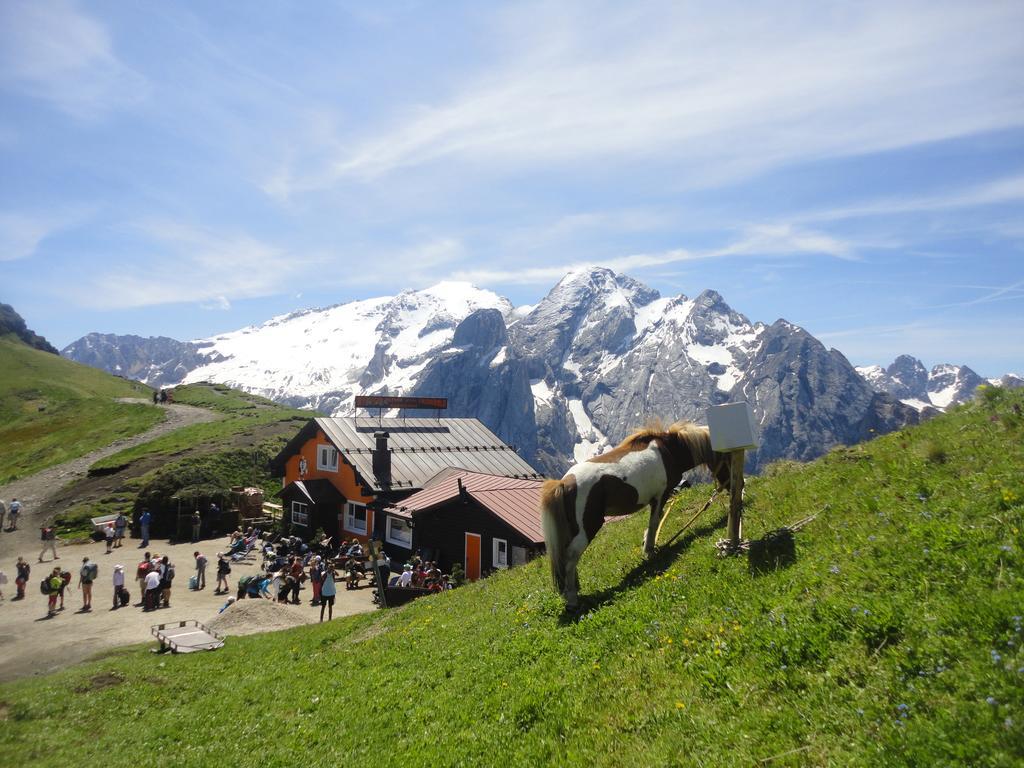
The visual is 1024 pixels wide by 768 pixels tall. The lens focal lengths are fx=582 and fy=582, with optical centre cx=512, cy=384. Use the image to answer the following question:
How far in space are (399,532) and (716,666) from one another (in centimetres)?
3526

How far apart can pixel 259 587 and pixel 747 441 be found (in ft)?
95.8

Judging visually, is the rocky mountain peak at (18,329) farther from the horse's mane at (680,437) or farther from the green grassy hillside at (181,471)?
the horse's mane at (680,437)

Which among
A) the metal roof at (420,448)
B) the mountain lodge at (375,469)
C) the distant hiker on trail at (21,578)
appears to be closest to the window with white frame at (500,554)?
the mountain lodge at (375,469)

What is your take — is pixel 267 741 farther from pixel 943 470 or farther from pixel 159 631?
pixel 159 631

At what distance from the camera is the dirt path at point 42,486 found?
43875 mm

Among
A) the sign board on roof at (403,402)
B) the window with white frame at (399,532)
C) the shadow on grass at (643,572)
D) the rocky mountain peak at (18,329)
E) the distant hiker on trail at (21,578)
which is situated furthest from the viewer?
the rocky mountain peak at (18,329)

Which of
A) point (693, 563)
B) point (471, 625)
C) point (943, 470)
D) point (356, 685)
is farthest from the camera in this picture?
point (471, 625)

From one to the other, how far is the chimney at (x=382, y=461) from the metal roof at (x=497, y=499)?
284cm

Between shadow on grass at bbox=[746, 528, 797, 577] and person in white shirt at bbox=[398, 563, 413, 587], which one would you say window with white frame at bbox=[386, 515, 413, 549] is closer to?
person in white shirt at bbox=[398, 563, 413, 587]

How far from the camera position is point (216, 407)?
3597 inches

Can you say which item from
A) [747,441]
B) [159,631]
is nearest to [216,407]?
[159,631]

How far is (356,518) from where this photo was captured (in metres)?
45.0

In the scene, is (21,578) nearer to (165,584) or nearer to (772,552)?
(165,584)

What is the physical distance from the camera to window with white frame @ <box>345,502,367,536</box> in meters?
44.1
